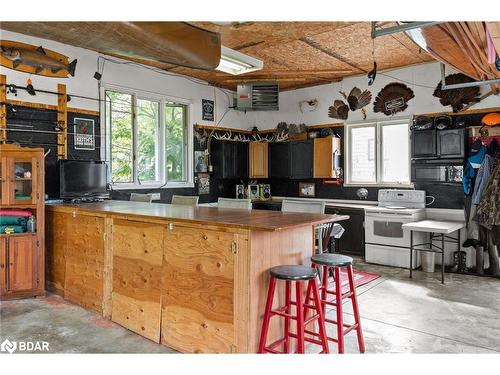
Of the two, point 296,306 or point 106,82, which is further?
point 106,82

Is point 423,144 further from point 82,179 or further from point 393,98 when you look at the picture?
→ point 82,179

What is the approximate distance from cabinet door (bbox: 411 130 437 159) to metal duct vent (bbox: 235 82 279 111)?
2.32m

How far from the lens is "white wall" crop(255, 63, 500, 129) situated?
19.4 feet

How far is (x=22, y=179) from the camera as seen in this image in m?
4.33

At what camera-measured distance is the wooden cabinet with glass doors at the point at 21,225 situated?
4156 mm

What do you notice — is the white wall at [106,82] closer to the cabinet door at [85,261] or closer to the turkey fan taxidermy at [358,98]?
the cabinet door at [85,261]

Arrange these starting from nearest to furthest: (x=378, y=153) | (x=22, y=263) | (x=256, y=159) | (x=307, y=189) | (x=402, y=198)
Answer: (x=22, y=263) < (x=402, y=198) < (x=378, y=153) < (x=307, y=189) < (x=256, y=159)

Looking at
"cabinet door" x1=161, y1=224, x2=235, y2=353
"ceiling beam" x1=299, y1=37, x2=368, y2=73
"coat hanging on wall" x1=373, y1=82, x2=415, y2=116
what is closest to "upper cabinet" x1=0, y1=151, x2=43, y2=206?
"cabinet door" x1=161, y1=224, x2=235, y2=353

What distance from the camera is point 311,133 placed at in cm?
733

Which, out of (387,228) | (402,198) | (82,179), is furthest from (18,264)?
(402,198)

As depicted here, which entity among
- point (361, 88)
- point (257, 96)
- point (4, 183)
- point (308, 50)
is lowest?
point (4, 183)

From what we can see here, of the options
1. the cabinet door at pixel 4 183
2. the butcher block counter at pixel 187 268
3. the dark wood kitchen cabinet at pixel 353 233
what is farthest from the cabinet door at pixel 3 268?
the dark wood kitchen cabinet at pixel 353 233

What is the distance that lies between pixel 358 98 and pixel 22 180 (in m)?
5.39

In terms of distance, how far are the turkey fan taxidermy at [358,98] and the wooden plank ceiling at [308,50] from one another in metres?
0.34
